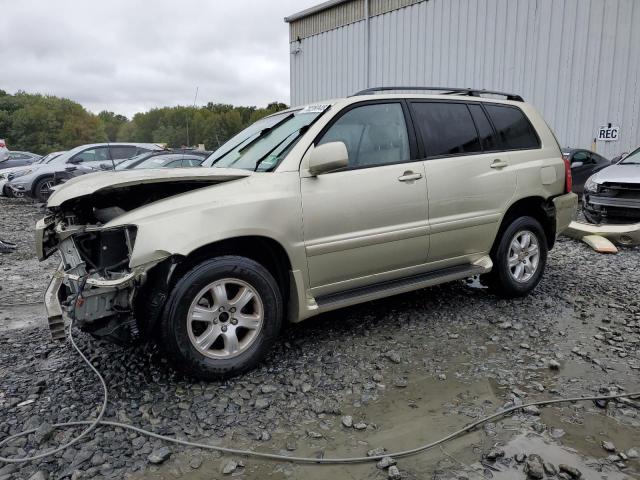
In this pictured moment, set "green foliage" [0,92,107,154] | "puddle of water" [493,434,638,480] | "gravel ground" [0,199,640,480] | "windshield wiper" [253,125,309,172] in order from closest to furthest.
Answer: "puddle of water" [493,434,638,480], "gravel ground" [0,199,640,480], "windshield wiper" [253,125,309,172], "green foliage" [0,92,107,154]

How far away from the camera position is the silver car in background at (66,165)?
12.9 m

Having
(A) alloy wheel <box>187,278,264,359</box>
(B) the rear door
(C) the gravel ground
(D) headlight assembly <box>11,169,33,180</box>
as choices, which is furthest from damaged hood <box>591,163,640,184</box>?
(D) headlight assembly <box>11,169,33,180</box>

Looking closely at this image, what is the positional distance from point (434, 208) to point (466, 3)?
42.6ft

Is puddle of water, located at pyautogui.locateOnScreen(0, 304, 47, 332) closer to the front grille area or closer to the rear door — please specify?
the rear door

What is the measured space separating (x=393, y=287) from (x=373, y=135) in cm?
113

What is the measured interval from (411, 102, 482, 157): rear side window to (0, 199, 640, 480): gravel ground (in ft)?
4.56

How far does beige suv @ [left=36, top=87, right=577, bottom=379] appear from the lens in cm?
292

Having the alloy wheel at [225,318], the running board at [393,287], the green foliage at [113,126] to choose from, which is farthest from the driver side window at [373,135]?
the green foliage at [113,126]

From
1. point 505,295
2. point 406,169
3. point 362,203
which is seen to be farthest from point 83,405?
point 505,295

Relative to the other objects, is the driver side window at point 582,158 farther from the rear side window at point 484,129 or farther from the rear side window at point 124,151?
the rear side window at point 124,151

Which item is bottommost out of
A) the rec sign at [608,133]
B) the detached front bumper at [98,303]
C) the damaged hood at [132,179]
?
the detached front bumper at [98,303]

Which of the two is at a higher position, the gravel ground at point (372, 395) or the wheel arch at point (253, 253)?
the wheel arch at point (253, 253)

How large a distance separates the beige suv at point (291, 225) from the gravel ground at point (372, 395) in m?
0.36

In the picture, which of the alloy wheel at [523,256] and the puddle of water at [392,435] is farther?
the alloy wheel at [523,256]
